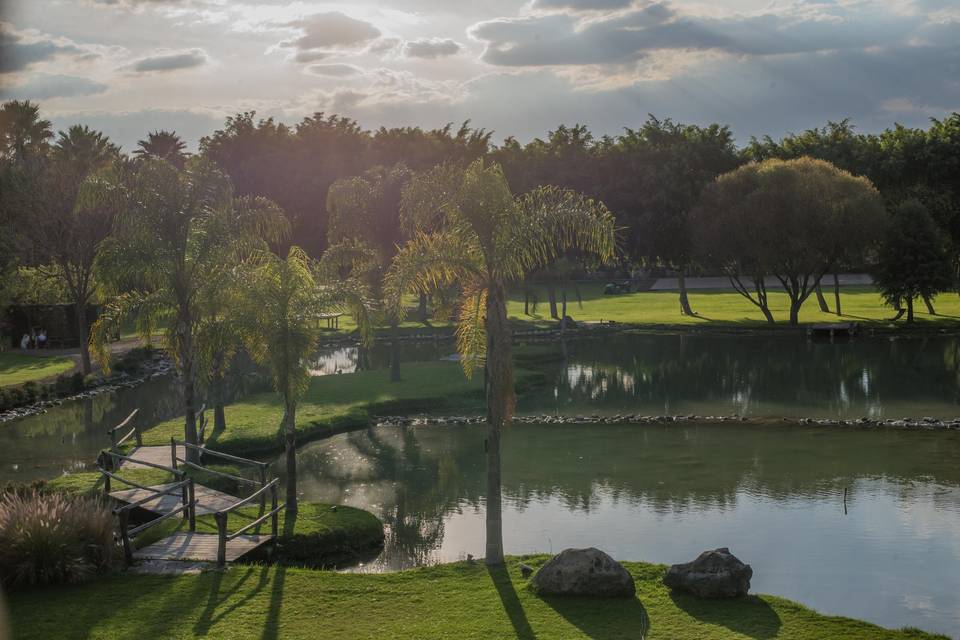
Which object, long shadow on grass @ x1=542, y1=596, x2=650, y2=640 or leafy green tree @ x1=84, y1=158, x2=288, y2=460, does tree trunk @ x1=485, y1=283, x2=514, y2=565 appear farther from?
leafy green tree @ x1=84, y1=158, x2=288, y2=460

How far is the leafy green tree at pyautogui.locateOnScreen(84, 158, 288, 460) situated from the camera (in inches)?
1196

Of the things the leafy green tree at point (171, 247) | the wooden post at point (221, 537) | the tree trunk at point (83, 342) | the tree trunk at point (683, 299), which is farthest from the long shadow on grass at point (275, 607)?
the tree trunk at point (683, 299)

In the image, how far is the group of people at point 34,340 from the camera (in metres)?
60.8

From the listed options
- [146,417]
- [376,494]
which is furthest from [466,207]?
[146,417]

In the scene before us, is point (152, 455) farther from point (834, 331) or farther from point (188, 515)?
point (834, 331)

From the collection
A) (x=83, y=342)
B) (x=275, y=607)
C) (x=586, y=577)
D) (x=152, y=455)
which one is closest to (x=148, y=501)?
(x=152, y=455)

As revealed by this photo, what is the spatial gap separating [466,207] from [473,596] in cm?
857

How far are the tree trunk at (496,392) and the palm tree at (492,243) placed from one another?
23mm

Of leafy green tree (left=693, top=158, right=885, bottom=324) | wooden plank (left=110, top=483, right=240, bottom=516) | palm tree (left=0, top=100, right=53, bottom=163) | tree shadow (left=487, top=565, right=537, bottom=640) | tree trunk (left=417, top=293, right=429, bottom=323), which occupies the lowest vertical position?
tree shadow (left=487, top=565, right=537, bottom=640)

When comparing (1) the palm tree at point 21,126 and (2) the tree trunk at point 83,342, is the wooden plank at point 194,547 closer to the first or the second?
(2) the tree trunk at point 83,342

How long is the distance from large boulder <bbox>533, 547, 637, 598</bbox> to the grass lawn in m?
37.0

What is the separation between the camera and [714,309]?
281 ft

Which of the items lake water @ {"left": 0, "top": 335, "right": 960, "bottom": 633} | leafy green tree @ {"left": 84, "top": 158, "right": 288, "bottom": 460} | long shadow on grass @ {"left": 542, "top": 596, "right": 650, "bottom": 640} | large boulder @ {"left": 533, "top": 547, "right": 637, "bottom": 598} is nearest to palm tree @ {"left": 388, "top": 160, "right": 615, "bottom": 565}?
large boulder @ {"left": 533, "top": 547, "right": 637, "bottom": 598}

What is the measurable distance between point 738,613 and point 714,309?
69677mm
